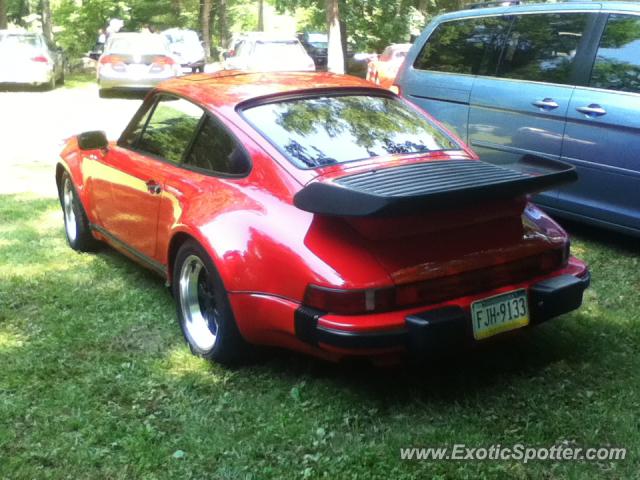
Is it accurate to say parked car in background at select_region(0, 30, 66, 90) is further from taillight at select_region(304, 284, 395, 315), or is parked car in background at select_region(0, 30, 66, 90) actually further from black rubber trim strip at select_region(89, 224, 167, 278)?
taillight at select_region(304, 284, 395, 315)

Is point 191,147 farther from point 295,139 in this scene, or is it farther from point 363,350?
point 363,350

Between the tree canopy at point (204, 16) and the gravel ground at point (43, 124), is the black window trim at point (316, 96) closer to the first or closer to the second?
the gravel ground at point (43, 124)

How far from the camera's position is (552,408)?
3162 mm

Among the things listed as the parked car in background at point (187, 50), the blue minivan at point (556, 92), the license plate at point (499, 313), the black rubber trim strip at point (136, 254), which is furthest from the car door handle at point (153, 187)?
the parked car in background at point (187, 50)

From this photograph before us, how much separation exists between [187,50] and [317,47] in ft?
15.4

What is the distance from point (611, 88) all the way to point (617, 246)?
118 centimetres

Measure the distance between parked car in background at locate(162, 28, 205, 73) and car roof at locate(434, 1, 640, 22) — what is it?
20.2 meters

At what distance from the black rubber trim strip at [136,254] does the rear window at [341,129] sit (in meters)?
1.04

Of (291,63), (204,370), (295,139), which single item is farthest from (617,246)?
(291,63)

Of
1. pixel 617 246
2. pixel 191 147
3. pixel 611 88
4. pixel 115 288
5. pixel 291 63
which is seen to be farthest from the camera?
pixel 291 63

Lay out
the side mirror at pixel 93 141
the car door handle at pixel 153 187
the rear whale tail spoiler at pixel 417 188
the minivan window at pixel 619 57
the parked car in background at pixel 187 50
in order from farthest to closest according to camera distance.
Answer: the parked car in background at pixel 187 50 < the minivan window at pixel 619 57 < the side mirror at pixel 93 141 < the car door handle at pixel 153 187 < the rear whale tail spoiler at pixel 417 188

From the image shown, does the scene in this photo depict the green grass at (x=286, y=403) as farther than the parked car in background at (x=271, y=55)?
No

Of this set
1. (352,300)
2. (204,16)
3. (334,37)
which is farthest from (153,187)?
(204,16)

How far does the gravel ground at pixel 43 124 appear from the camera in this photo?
8408 mm
